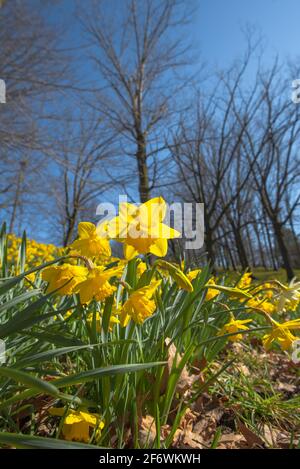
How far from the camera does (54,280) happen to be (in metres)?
0.83

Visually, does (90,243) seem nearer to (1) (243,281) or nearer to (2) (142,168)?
(1) (243,281)

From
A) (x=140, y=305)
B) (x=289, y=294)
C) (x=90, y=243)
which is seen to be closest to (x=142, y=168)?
(x=289, y=294)

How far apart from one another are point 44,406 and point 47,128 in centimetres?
575

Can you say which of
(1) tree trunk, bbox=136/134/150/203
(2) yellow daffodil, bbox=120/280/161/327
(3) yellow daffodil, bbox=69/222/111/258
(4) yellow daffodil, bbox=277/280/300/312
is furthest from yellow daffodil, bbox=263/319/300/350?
(1) tree trunk, bbox=136/134/150/203

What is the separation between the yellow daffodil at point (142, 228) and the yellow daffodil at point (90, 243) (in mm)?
55

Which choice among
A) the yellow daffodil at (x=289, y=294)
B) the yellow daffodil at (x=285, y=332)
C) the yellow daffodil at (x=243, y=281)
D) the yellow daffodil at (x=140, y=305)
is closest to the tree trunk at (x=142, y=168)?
the yellow daffodil at (x=243, y=281)

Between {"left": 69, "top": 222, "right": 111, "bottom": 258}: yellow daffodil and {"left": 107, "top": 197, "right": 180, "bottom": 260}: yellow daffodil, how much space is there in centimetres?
5

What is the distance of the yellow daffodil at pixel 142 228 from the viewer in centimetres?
74

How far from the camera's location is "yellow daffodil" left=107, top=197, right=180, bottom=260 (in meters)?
0.74

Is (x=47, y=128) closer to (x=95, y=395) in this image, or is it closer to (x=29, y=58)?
(x=29, y=58)

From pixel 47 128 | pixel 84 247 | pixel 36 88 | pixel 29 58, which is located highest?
pixel 29 58

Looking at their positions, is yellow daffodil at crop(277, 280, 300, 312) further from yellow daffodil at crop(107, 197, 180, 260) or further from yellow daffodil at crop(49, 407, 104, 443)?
yellow daffodil at crop(49, 407, 104, 443)

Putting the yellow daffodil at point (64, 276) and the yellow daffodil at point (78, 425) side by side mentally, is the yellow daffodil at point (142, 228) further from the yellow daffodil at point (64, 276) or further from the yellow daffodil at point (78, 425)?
the yellow daffodil at point (78, 425)
